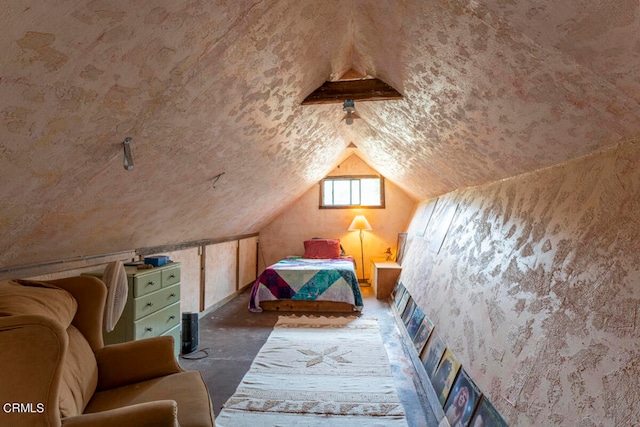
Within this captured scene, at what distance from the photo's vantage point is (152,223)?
263 centimetres

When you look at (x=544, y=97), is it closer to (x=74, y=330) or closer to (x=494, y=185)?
(x=494, y=185)

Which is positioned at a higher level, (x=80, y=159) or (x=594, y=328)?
(x=80, y=159)

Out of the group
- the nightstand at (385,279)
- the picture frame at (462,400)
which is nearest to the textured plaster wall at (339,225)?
the nightstand at (385,279)

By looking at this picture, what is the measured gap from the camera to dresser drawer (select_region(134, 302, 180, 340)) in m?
2.27

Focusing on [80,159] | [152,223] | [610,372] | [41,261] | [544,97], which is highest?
[544,97]

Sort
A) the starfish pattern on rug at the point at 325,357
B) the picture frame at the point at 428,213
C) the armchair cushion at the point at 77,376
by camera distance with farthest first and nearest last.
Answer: the picture frame at the point at 428,213, the starfish pattern on rug at the point at 325,357, the armchair cushion at the point at 77,376

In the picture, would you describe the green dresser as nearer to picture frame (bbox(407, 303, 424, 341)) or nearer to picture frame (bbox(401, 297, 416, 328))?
picture frame (bbox(407, 303, 424, 341))

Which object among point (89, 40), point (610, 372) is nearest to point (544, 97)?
point (610, 372)

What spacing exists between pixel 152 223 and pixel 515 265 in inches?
102

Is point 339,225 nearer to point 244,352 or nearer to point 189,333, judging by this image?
point 244,352

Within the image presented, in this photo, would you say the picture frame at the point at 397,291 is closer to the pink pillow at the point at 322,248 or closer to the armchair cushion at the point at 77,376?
the pink pillow at the point at 322,248

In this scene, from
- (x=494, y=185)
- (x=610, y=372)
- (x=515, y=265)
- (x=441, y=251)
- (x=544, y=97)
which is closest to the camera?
(x=610, y=372)

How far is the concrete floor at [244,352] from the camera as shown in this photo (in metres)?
2.14

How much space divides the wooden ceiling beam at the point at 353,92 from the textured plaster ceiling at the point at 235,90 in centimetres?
8
